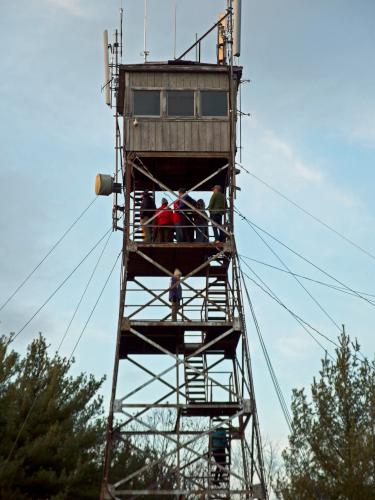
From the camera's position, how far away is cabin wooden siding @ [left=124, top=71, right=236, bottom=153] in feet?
89.4

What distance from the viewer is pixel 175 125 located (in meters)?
27.4

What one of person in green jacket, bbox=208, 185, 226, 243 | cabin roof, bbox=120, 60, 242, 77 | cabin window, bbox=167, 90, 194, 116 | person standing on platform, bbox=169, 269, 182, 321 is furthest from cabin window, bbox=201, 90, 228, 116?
person standing on platform, bbox=169, 269, 182, 321

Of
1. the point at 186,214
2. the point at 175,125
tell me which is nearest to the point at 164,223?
the point at 186,214

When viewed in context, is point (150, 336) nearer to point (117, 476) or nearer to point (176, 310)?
point (176, 310)

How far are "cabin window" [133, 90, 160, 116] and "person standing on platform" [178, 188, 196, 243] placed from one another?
2.24 meters

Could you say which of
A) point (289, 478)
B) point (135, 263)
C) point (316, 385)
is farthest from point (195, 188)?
point (289, 478)

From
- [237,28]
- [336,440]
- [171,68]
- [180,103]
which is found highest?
[237,28]

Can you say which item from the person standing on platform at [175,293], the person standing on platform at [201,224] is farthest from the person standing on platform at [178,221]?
the person standing on platform at [175,293]

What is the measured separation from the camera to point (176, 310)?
26.6 m

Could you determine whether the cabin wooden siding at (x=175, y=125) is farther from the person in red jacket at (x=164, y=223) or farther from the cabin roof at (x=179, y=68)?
the person in red jacket at (x=164, y=223)

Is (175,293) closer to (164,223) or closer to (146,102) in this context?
(164,223)

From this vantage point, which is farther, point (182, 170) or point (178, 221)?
point (182, 170)

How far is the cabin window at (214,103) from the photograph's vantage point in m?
27.7

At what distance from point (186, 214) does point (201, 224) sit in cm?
47
